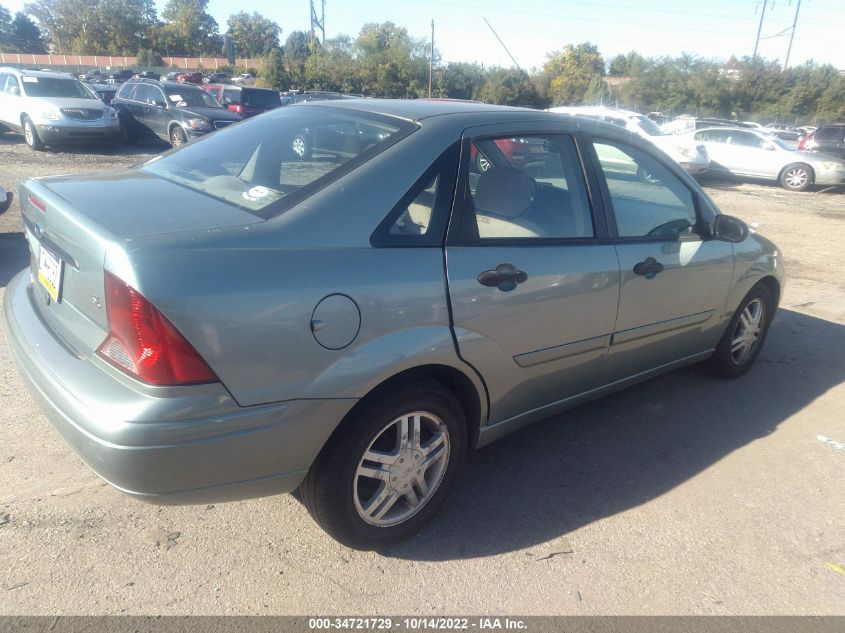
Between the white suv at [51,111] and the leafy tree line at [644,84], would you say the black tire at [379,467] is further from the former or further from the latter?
the leafy tree line at [644,84]

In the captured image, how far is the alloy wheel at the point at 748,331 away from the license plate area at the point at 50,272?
3885mm

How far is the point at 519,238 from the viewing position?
283 centimetres

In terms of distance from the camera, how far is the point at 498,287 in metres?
2.64

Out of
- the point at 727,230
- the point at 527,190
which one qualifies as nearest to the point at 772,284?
the point at 727,230

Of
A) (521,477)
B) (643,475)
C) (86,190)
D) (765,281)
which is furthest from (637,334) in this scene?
(86,190)

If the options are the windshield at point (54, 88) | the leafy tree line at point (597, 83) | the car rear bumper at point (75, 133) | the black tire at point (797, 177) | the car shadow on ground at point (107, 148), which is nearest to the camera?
the car rear bumper at point (75, 133)

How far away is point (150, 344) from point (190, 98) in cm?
1497

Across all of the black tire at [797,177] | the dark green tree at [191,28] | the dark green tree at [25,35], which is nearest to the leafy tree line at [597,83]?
the black tire at [797,177]

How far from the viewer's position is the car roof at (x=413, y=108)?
2895mm

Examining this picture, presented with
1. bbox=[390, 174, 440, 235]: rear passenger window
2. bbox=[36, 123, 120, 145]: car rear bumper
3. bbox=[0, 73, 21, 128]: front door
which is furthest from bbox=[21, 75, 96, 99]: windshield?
bbox=[390, 174, 440, 235]: rear passenger window

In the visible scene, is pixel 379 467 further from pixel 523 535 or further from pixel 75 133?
pixel 75 133

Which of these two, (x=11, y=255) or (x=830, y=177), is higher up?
(x=11, y=255)

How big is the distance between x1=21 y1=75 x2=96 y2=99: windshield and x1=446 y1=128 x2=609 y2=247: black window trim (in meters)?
14.3

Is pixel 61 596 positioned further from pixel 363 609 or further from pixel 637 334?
pixel 637 334
